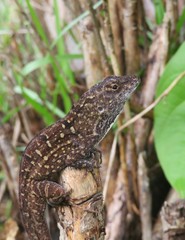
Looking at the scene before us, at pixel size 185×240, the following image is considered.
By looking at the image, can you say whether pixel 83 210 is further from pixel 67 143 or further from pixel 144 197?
pixel 144 197

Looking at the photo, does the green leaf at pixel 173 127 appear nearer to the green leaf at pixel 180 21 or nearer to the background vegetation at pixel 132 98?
the background vegetation at pixel 132 98

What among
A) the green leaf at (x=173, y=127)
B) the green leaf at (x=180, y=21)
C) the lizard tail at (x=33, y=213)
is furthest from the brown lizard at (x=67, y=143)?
the green leaf at (x=180, y=21)

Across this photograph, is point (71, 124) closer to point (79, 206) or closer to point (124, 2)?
point (79, 206)

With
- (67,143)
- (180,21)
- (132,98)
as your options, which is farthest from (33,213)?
(180,21)

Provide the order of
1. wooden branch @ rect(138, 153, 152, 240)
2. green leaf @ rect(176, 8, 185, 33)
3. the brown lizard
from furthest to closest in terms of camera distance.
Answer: green leaf @ rect(176, 8, 185, 33), wooden branch @ rect(138, 153, 152, 240), the brown lizard

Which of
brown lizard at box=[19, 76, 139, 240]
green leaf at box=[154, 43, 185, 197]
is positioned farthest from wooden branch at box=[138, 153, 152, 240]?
brown lizard at box=[19, 76, 139, 240]

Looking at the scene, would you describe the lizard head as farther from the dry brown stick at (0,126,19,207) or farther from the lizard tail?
the dry brown stick at (0,126,19,207)
